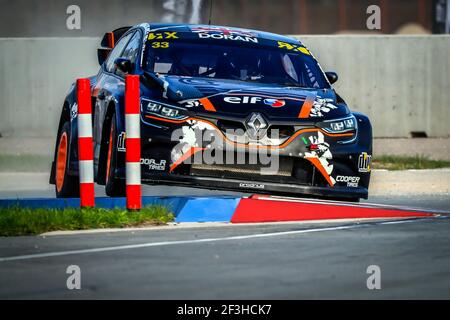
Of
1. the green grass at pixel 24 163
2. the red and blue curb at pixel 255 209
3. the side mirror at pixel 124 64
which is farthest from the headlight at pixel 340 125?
the green grass at pixel 24 163

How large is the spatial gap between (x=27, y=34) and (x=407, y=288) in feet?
77.1

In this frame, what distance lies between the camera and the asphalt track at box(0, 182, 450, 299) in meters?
6.91

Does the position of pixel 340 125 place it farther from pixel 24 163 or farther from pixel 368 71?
pixel 368 71

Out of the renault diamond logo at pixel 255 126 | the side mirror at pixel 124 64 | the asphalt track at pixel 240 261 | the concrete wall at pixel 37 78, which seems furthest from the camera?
the concrete wall at pixel 37 78

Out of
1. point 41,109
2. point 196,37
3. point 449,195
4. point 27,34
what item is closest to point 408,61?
point 41,109

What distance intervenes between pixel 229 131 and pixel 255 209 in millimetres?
651

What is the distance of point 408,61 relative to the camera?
67.5 feet

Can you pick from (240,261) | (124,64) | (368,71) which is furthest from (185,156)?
(368,71)

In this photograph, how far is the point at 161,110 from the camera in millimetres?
10773

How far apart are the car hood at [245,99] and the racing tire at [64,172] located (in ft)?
5.37

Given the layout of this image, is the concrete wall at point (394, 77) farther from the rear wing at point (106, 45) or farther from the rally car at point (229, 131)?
the rally car at point (229, 131)

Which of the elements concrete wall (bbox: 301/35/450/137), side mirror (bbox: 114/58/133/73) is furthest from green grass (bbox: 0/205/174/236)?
concrete wall (bbox: 301/35/450/137)

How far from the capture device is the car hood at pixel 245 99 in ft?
35.3

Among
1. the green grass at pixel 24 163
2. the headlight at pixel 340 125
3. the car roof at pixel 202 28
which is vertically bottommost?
the green grass at pixel 24 163
